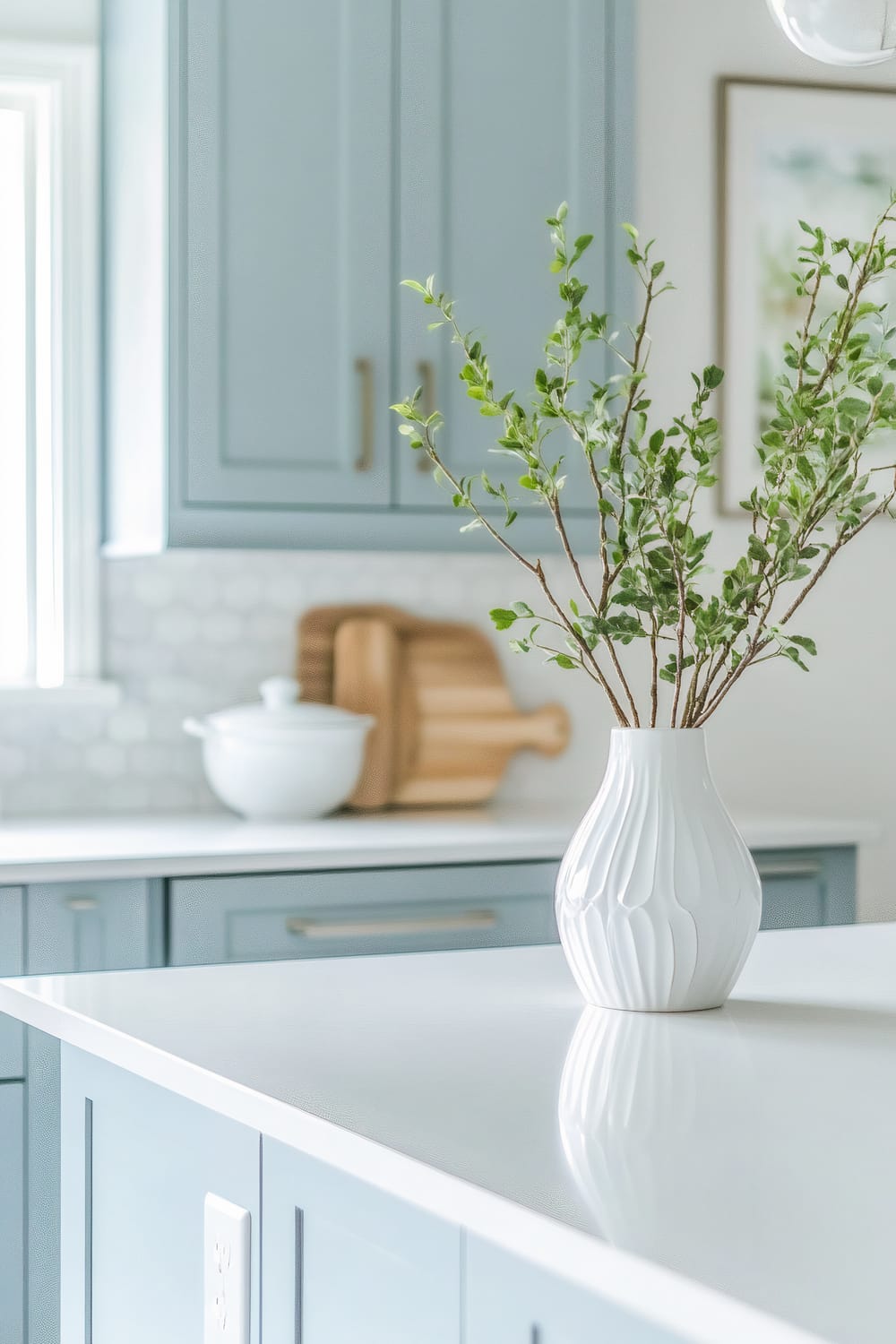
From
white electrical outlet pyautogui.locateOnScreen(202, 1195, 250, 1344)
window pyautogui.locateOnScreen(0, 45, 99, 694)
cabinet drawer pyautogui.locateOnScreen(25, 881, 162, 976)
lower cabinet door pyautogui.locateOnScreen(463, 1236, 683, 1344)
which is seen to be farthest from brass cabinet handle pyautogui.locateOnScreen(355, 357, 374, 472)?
lower cabinet door pyautogui.locateOnScreen(463, 1236, 683, 1344)

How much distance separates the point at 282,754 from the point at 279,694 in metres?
0.11

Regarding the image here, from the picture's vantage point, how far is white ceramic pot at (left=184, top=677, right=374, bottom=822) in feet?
9.69

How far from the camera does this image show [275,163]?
9.18ft

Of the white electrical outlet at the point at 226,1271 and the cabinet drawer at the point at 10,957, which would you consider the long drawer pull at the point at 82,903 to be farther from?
the white electrical outlet at the point at 226,1271

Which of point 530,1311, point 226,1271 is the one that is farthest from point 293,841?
point 530,1311

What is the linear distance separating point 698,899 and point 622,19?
2155 millimetres

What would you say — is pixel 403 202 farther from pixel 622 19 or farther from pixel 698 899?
pixel 698 899

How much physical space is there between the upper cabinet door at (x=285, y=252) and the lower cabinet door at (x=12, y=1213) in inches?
37.9

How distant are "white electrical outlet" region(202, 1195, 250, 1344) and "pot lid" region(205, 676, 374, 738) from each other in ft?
5.70

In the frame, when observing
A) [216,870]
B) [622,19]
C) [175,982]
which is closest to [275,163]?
[622,19]

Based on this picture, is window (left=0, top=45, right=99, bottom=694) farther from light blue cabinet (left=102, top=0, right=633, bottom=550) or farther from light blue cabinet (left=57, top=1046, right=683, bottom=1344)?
light blue cabinet (left=57, top=1046, right=683, bottom=1344)

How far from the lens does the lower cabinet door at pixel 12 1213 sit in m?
2.45

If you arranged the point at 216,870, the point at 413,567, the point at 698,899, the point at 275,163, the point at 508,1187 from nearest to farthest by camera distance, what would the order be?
the point at 508,1187 → the point at 698,899 → the point at 216,870 → the point at 275,163 → the point at 413,567

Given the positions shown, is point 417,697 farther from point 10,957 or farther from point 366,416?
point 10,957
